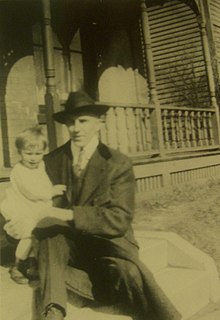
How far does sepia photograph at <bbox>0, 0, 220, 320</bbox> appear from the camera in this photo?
258 centimetres

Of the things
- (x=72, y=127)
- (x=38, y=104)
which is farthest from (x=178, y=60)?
(x=72, y=127)

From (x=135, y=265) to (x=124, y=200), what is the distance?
1.29 feet

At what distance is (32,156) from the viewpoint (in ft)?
8.91

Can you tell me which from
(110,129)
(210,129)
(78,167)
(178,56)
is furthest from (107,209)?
(178,56)

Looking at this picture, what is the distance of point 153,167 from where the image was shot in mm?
6484

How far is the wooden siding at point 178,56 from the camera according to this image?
938cm

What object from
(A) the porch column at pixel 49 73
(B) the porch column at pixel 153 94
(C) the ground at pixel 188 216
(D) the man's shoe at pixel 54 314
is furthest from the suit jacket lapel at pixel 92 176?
(B) the porch column at pixel 153 94

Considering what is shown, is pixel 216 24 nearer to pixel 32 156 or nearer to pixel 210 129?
pixel 210 129

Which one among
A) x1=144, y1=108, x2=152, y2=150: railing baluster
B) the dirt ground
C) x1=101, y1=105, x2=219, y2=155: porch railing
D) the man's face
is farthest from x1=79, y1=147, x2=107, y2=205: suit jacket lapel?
x1=144, y1=108, x2=152, y2=150: railing baluster

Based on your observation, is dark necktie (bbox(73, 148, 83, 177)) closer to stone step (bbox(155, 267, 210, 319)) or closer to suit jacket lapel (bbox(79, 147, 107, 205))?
suit jacket lapel (bbox(79, 147, 107, 205))

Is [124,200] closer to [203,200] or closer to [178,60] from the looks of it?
[203,200]

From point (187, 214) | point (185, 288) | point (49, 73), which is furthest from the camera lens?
point (187, 214)

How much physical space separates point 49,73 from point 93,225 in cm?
253

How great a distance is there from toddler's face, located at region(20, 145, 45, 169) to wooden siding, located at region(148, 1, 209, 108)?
23.3 ft
